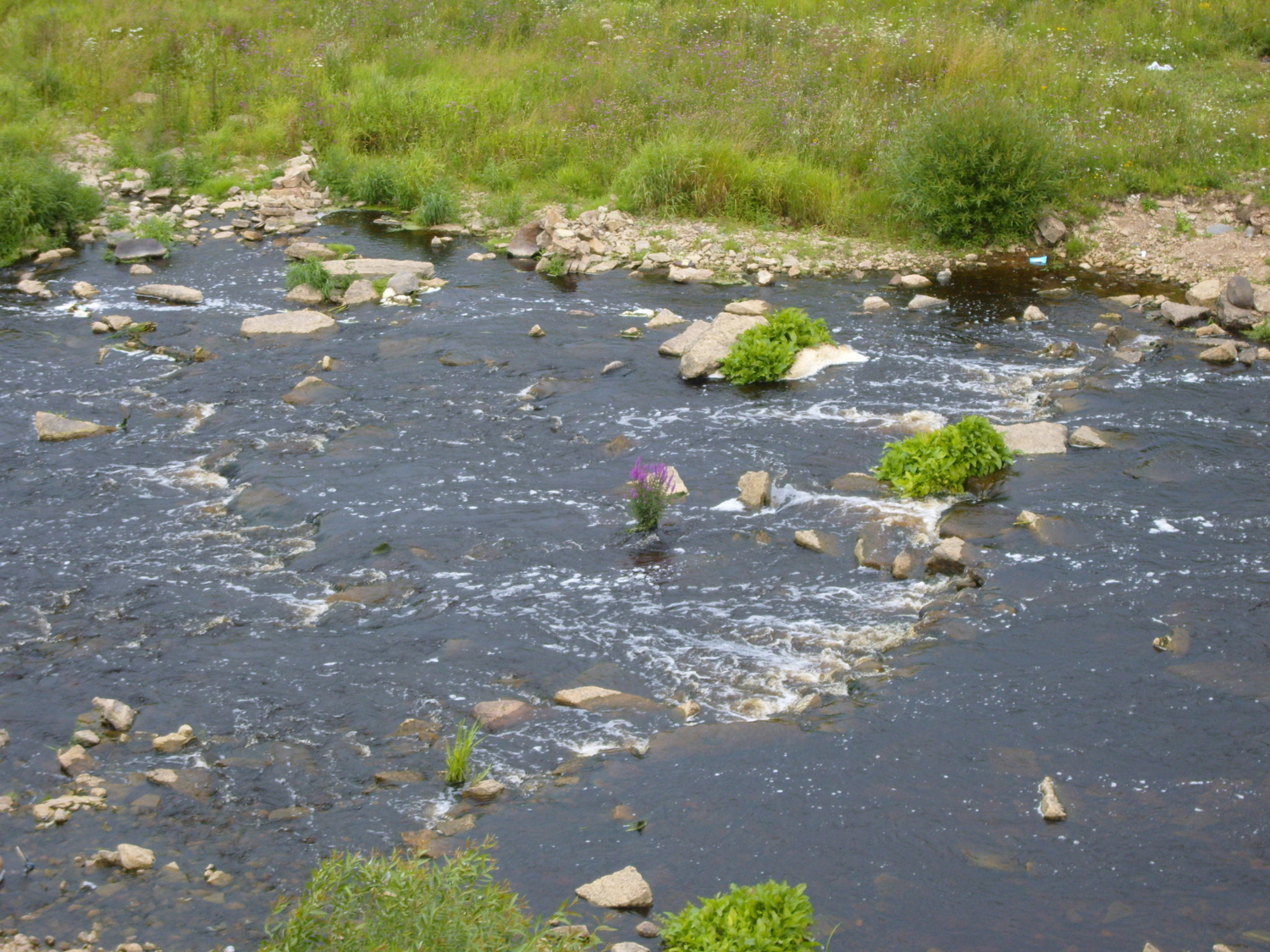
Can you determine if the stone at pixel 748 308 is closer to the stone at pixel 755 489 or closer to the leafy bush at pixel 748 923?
the stone at pixel 755 489

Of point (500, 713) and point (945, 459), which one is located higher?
point (945, 459)

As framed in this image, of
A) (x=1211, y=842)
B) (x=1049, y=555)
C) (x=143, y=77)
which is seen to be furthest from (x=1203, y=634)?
(x=143, y=77)

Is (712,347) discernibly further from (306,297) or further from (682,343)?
(306,297)

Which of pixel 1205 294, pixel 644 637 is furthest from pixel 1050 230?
pixel 644 637

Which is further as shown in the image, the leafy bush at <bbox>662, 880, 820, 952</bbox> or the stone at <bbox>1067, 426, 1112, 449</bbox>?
the stone at <bbox>1067, 426, 1112, 449</bbox>

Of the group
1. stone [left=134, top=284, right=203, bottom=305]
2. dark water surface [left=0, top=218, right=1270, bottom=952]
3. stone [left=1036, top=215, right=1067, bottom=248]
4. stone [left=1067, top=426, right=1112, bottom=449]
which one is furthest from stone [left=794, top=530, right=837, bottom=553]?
stone [left=134, top=284, right=203, bottom=305]

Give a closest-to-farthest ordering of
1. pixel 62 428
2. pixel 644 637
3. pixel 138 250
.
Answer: pixel 644 637 → pixel 62 428 → pixel 138 250

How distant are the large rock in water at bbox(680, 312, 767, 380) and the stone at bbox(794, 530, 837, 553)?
373 cm

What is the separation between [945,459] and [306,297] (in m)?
9.09

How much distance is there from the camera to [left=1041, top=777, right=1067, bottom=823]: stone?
6211 mm

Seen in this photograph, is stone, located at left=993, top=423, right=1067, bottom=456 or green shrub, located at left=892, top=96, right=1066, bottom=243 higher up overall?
green shrub, located at left=892, top=96, right=1066, bottom=243

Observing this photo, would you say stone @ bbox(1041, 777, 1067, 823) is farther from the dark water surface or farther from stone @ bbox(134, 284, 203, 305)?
stone @ bbox(134, 284, 203, 305)

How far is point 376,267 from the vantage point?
16031mm

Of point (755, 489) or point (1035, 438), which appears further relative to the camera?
point (1035, 438)
